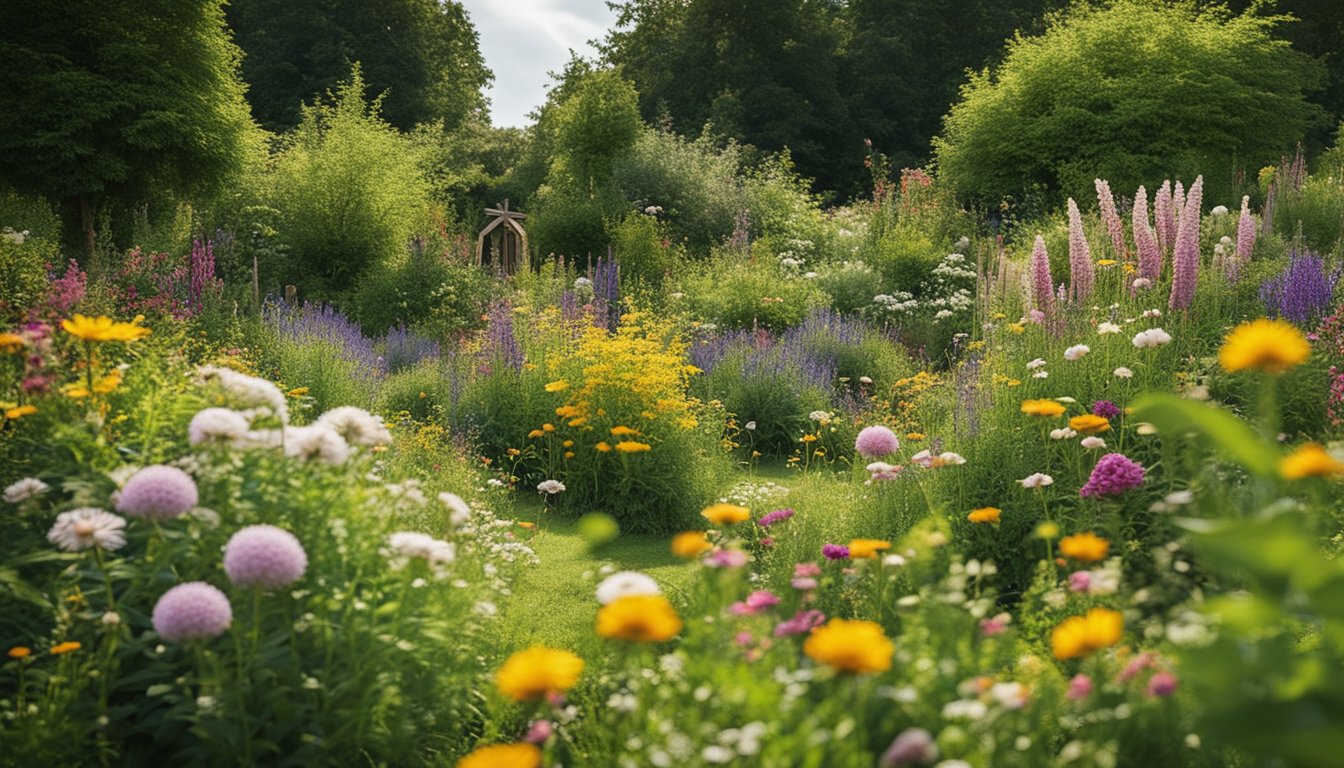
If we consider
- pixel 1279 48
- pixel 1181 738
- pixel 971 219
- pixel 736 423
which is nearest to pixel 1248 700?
pixel 1181 738

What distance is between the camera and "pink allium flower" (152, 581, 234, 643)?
2064 millimetres

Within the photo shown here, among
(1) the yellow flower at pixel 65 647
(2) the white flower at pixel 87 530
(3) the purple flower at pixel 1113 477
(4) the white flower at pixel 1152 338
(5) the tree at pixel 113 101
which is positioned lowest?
(1) the yellow flower at pixel 65 647

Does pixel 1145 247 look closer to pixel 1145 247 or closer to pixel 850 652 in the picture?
pixel 1145 247

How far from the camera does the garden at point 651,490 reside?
1809 mm

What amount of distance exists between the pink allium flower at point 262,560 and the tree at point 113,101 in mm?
11847

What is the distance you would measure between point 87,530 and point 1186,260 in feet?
15.7

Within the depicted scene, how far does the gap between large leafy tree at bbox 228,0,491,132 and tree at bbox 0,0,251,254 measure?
12.9m

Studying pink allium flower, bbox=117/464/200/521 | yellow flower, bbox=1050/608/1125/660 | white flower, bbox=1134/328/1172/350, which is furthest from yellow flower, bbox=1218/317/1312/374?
white flower, bbox=1134/328/1172/350

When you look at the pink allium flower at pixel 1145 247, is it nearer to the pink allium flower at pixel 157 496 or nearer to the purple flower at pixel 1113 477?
the purple flower at pixel 1113 477

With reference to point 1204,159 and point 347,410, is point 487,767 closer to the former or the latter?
point 347,410

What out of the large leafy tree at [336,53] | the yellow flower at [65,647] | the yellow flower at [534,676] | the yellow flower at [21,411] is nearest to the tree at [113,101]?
the yellow flower at [21,411]

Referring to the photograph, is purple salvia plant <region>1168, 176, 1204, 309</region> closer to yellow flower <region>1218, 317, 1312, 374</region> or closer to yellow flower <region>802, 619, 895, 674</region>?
yellow flower <region>1218, 317, 1312, 374</region>

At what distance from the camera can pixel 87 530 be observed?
2244mm

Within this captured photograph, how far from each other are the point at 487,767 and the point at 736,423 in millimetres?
5818
